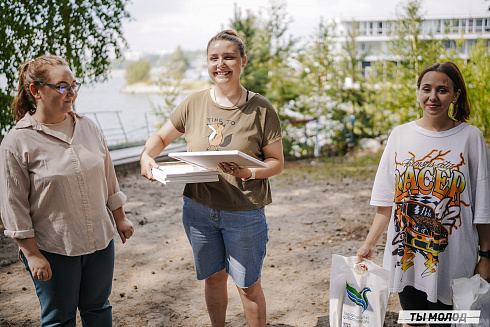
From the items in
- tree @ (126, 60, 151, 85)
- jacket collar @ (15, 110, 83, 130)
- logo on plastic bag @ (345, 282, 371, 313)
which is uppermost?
jacket collar @ (15, 110, 83, 130)

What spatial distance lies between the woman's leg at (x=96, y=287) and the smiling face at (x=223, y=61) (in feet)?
3.39

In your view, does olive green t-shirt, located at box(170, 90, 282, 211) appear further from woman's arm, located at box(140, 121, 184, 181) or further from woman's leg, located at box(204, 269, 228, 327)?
woman's leg, located at box(204, 269, 228, 327)

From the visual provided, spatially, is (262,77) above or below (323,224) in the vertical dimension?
above

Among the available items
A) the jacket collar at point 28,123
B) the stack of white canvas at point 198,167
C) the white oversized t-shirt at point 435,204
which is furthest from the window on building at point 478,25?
the jacket collar at point 28,123

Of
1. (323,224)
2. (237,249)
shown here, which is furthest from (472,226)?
(323,224)

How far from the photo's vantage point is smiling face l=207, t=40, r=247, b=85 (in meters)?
2.31

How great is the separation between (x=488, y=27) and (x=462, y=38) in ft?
2.14

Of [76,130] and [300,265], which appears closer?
[76,130]

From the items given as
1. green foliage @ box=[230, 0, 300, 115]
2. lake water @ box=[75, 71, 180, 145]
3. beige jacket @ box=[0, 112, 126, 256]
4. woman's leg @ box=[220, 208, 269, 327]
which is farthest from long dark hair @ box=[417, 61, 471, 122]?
green foliage @ box=[230, 0, 300, 115]

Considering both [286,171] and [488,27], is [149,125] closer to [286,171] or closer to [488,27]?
[286,171]

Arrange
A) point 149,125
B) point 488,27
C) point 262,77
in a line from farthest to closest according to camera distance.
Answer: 1. point 149,125
2. point 262,77
3. point 488,27

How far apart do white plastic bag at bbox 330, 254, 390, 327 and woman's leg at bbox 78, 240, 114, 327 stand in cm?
115

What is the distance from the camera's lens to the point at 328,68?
41.1 feet

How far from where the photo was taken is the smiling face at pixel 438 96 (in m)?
2.03
